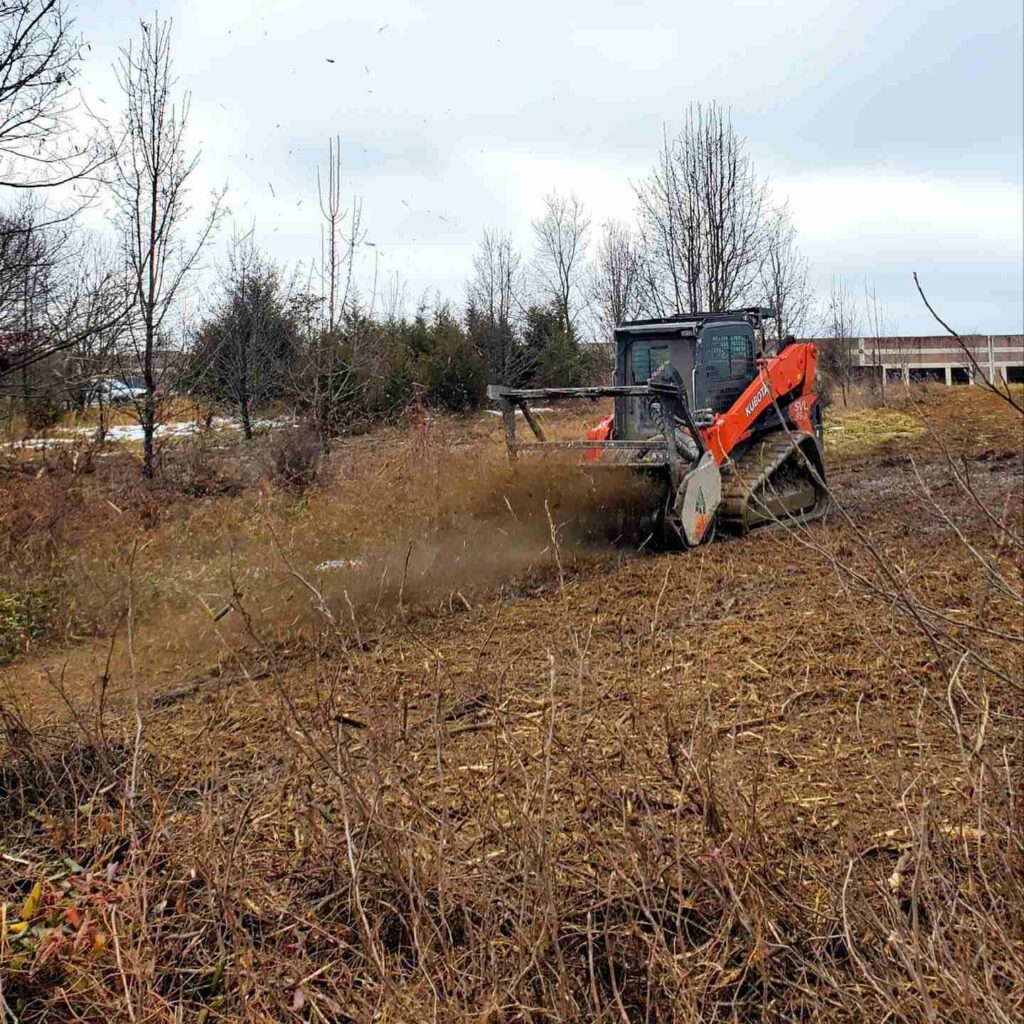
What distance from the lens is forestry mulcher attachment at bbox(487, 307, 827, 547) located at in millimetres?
9352

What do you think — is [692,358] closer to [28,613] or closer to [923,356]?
[28,613]

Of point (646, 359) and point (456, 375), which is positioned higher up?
point (456, 375)

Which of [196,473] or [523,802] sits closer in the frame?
[523,802]

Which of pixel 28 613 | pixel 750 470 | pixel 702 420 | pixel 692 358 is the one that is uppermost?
pixel 692 358

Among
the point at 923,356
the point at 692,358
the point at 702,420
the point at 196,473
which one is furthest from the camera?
the point at 923,356

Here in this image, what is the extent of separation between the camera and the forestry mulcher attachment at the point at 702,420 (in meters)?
9.35

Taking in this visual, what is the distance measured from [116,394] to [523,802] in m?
12.3

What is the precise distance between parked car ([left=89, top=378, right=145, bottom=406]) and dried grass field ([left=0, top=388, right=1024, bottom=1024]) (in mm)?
5421

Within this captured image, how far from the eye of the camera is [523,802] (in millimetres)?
3328

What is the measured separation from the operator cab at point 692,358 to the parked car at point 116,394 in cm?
674

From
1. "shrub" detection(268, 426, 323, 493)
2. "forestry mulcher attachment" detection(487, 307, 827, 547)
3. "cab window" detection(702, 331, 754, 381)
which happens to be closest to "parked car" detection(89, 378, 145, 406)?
"shrub" detection(268, 426, 323, 493)

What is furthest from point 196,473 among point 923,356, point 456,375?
point 923,356

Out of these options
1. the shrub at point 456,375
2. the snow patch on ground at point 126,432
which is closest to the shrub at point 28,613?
the snow patch on ground at point 126,432

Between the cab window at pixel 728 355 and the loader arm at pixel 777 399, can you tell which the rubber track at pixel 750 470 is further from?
the cab window at pixel 728 355
